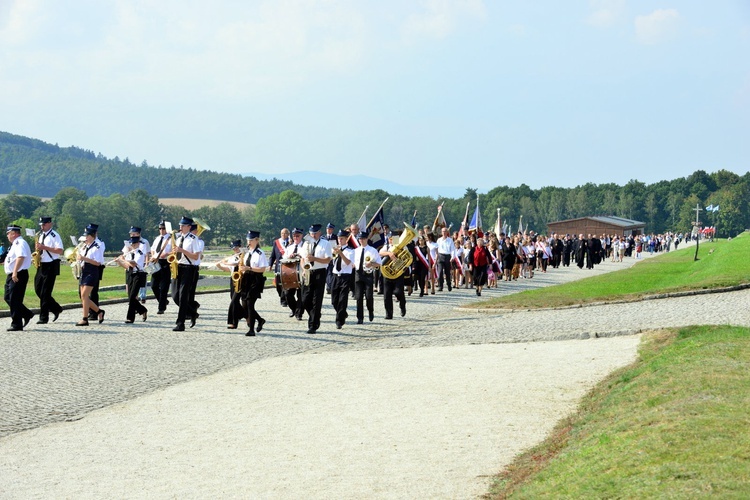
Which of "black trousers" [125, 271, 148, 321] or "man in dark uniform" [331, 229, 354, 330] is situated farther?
"black trousers" [125, 271, 148, 321]

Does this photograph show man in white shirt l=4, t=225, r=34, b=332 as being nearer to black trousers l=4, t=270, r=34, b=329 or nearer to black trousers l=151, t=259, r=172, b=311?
black trousers l=4, t=270, r=34, b=329

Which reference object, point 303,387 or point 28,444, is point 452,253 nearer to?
point 303,387

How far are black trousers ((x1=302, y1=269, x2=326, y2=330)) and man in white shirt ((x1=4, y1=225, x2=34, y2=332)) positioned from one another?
5.02m

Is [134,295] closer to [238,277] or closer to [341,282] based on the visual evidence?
[238,277]

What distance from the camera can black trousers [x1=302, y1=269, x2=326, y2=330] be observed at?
17.8m

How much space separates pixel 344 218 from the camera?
19188cm

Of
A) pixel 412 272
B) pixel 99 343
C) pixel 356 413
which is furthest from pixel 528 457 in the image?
pixel 412 272

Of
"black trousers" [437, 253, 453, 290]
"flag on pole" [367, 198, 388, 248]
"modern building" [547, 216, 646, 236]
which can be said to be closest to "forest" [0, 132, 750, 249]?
"modern building" [547, 216, 646, 236]

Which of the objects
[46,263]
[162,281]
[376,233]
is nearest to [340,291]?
[162,281]

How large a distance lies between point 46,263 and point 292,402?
952 cm

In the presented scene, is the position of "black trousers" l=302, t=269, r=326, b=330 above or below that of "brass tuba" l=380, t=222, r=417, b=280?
below

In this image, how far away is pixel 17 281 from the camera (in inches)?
708

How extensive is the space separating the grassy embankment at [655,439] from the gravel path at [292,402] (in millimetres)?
392

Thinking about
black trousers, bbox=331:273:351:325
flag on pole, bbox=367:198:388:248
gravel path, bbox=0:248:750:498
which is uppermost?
flag on pole, bbox=367:198:388:248
